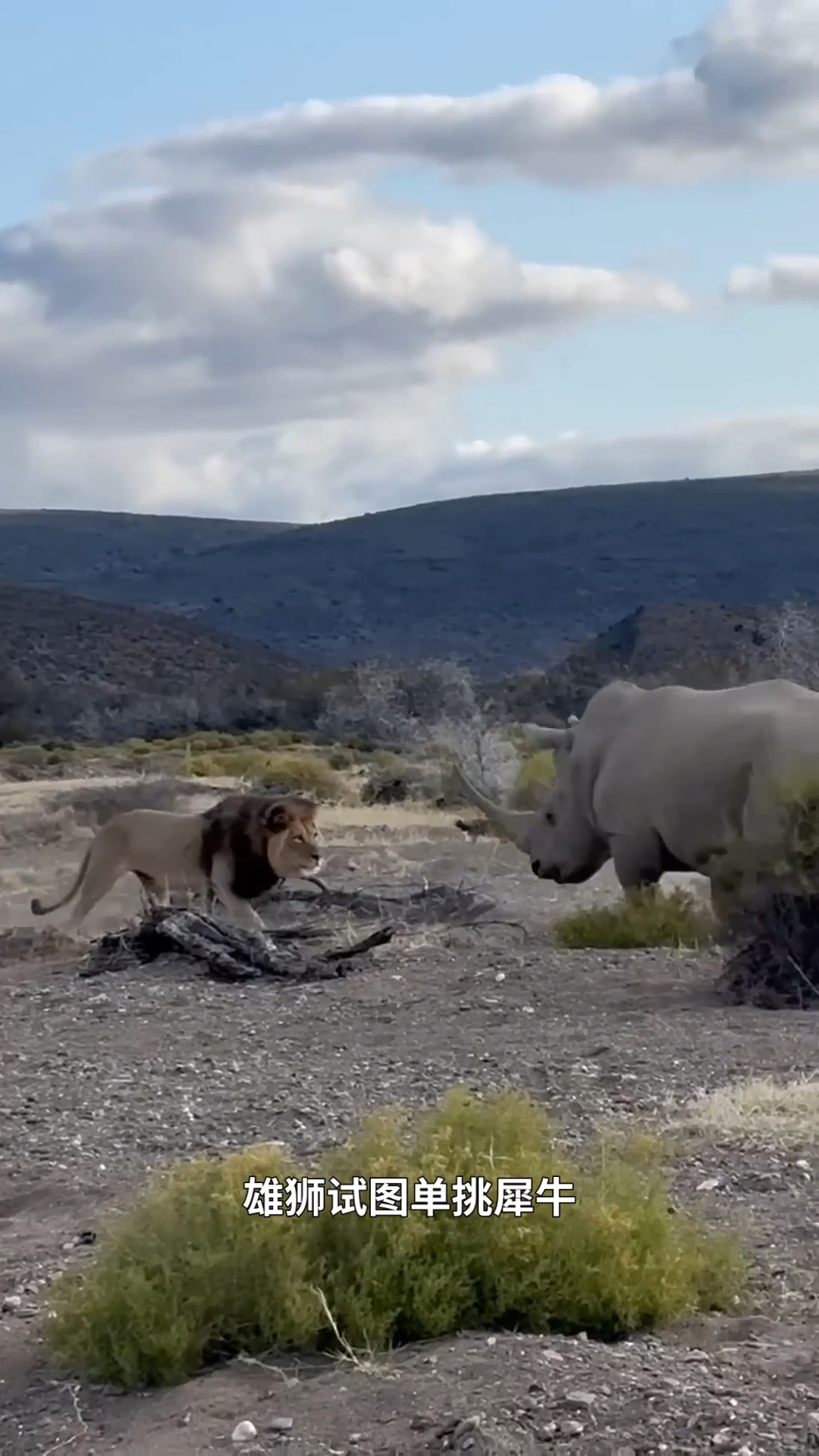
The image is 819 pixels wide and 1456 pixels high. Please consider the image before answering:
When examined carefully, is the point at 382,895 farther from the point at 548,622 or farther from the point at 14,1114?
the point at 548,622

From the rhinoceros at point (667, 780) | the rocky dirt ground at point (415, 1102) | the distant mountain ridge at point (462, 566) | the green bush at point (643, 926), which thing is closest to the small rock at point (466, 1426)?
the rocky dirt ground at point (415, 1102)

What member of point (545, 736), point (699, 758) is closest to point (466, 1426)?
point (699, 758)

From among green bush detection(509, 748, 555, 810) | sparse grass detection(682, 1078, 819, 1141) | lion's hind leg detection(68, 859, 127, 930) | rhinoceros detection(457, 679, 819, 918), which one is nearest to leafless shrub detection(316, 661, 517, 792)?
green bush detection(509, 748, 555, 810)

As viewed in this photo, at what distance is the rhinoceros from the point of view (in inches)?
476

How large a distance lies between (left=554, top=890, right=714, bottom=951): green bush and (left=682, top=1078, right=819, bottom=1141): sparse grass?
4.60 m

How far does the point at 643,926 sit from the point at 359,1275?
7959 millimetres

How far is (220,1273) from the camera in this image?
16.8ft

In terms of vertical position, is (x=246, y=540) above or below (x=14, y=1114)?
above

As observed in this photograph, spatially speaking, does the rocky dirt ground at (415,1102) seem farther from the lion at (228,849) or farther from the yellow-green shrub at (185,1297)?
the lion at (228,849)

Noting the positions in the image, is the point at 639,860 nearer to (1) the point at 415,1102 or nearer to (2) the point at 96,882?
(2) the point at 96,882

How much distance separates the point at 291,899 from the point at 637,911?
376 cm

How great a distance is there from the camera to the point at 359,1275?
5.09 meters

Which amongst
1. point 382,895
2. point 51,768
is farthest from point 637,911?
point 51,768

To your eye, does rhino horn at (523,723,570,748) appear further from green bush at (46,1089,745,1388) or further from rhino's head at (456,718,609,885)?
green bush at (46,1089,745,1388)
